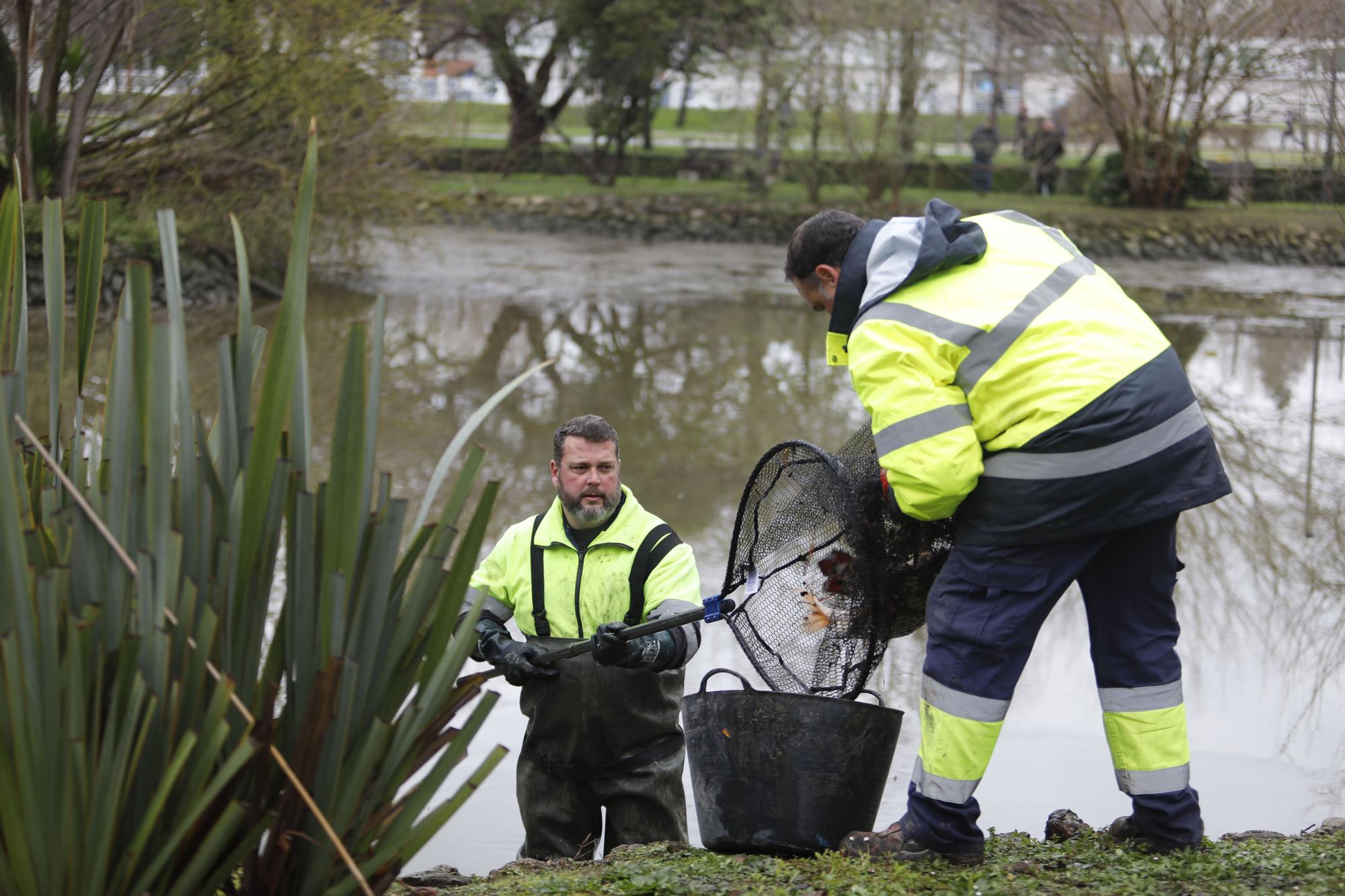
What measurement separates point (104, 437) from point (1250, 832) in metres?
3.52

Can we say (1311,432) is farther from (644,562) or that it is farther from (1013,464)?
(1013,464)

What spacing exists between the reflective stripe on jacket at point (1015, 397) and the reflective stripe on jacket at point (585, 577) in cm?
93

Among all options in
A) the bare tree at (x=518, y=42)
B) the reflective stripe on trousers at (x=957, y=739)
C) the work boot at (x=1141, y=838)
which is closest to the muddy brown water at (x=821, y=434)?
the work boot at (x=1141, y=838)

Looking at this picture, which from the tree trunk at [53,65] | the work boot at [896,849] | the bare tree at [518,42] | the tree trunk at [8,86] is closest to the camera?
the work boot at [896,849]

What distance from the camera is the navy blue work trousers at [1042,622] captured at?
3.40m

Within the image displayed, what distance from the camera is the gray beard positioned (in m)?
4.10

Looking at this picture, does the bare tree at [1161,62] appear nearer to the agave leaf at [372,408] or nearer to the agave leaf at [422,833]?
the agave leaf at [372,408]

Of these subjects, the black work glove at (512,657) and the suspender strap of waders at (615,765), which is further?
the suspender strap of waders at (615,765)

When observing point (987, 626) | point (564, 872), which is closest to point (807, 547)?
point (987, 626)

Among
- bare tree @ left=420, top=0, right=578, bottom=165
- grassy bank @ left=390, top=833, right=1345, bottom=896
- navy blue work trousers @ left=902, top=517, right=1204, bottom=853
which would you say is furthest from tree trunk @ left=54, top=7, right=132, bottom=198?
bare tree @ left=420, top=0, right=578, bottom=165

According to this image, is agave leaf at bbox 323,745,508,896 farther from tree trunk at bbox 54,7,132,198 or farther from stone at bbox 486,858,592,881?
tree trunk at bbox 54,7,132,198

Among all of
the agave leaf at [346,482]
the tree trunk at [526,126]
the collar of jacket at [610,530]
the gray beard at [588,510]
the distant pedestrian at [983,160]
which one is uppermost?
the tree trunk at [526,126]

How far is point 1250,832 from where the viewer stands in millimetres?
4277

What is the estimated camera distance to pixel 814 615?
4031 millimetres
